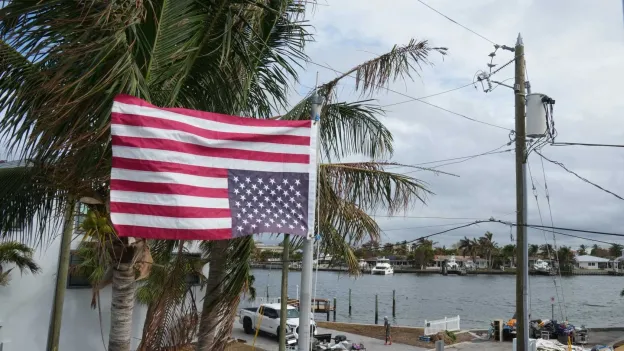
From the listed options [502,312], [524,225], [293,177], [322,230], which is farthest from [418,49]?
[502,312]

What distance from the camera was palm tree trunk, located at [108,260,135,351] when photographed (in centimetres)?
620

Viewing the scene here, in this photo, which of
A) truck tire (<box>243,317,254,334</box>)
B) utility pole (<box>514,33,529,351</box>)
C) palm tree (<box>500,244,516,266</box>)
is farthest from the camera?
palm tree (<box>500,244,516,266</box>)

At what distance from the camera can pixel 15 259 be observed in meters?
16.1

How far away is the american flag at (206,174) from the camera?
502 centimetres

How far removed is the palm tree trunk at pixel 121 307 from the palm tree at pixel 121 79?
0.04 ft

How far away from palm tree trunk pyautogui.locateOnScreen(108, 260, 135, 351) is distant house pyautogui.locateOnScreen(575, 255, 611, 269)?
17422 centimetres

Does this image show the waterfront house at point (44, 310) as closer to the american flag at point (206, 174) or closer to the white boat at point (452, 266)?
the american flag at point (206, 174)

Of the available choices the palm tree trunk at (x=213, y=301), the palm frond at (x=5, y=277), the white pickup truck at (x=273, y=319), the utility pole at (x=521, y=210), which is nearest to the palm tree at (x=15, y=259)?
the palm frond at (x=5, y=277)

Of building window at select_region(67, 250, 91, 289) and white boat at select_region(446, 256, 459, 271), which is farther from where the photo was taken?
white boat at select_region(446, 256, 459, 271)

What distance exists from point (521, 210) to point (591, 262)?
583 ft

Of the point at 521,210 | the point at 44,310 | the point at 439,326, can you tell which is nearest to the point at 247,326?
the point at 439,326

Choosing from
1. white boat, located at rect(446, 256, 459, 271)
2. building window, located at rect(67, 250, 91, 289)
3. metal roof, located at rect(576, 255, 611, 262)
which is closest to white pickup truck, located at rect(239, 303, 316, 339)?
building window, located at rect(67, 250, 91, 289)


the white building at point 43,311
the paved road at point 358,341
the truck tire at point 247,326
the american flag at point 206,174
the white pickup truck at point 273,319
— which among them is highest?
the american flag at point 206,174

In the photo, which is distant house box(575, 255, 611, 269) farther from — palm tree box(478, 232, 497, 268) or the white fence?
the white fence
